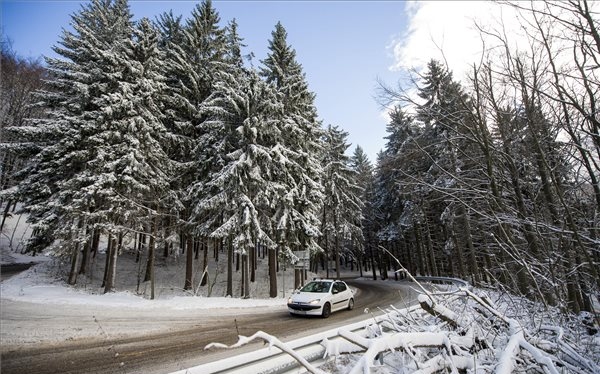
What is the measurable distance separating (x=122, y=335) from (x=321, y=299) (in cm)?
684

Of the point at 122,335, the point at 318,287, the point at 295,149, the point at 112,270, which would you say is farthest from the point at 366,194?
the point at 122,335

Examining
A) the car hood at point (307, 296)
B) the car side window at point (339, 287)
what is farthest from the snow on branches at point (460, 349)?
the car side window at point (339, 287)

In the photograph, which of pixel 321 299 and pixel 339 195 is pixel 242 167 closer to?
pixel 321 299

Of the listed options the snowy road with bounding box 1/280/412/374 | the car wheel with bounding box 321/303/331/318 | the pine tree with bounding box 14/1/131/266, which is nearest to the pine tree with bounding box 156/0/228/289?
the pine tree with bounding box 14/1/131/266

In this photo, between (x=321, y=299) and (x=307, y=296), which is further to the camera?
(x=307, y=296)

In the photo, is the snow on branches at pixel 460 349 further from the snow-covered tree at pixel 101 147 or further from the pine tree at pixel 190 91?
the pine tree at pixel 190 91

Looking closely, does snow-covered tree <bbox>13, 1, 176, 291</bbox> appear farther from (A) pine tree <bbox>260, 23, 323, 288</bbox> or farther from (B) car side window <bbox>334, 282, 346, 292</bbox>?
(B) car side window <bbox>334, 282, 346, 292</bbox>

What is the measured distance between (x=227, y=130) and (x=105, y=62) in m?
8.07

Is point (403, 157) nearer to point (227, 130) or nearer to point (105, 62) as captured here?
point (227, 130)

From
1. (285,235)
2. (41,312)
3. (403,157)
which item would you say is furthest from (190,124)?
(403,157)

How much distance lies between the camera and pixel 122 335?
8117mm

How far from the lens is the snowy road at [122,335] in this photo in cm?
568

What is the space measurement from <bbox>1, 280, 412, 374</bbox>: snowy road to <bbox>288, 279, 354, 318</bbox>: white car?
392mm

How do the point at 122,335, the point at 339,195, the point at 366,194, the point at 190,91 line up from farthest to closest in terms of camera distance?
the point at 366,194 → the point at 339,195 → the point at 190,91 → the point at 122,335
